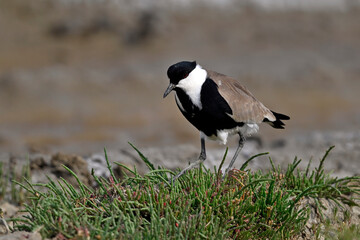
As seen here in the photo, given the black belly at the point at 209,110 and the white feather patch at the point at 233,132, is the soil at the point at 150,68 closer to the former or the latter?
the white feather patch at the point at 233,132

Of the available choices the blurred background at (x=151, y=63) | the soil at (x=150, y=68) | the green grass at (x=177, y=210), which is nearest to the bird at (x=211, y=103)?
the green grass at (x=177, y=210)

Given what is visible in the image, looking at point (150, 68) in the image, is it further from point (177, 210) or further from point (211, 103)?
point (177, 210)

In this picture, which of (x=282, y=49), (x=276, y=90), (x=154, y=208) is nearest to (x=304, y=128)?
(x=276, y=90)

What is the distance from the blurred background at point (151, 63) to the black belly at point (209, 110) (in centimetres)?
798

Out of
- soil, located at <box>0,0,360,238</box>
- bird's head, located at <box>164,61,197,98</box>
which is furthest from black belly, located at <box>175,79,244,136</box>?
soil, located at <box>0,0,360,238</box>

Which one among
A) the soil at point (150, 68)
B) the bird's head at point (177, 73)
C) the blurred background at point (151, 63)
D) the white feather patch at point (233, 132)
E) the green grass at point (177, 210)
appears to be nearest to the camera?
the green grass at point (177, 210)

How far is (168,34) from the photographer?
20.9 metres

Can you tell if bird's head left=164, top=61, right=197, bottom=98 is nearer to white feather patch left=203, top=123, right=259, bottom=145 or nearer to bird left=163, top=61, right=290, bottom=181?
bird left=163, top=61, right=290, bottom=181

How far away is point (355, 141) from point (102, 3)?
14.6 meters

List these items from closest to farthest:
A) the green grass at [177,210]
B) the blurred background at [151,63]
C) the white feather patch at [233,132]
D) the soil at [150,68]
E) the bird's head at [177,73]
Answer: the green grass at [177,210] < the bird's head at [177,73] < the white feather patch at [233,132] < the soil at [150,68] < the blurred background at [151,63]

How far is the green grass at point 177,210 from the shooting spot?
4.62m

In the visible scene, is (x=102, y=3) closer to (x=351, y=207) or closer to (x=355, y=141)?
(x=355, y=141)

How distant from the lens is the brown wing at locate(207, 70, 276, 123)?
575cm

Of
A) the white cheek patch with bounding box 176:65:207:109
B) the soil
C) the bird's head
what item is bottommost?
the white cheek patch with bounding box 176:65:207:109
